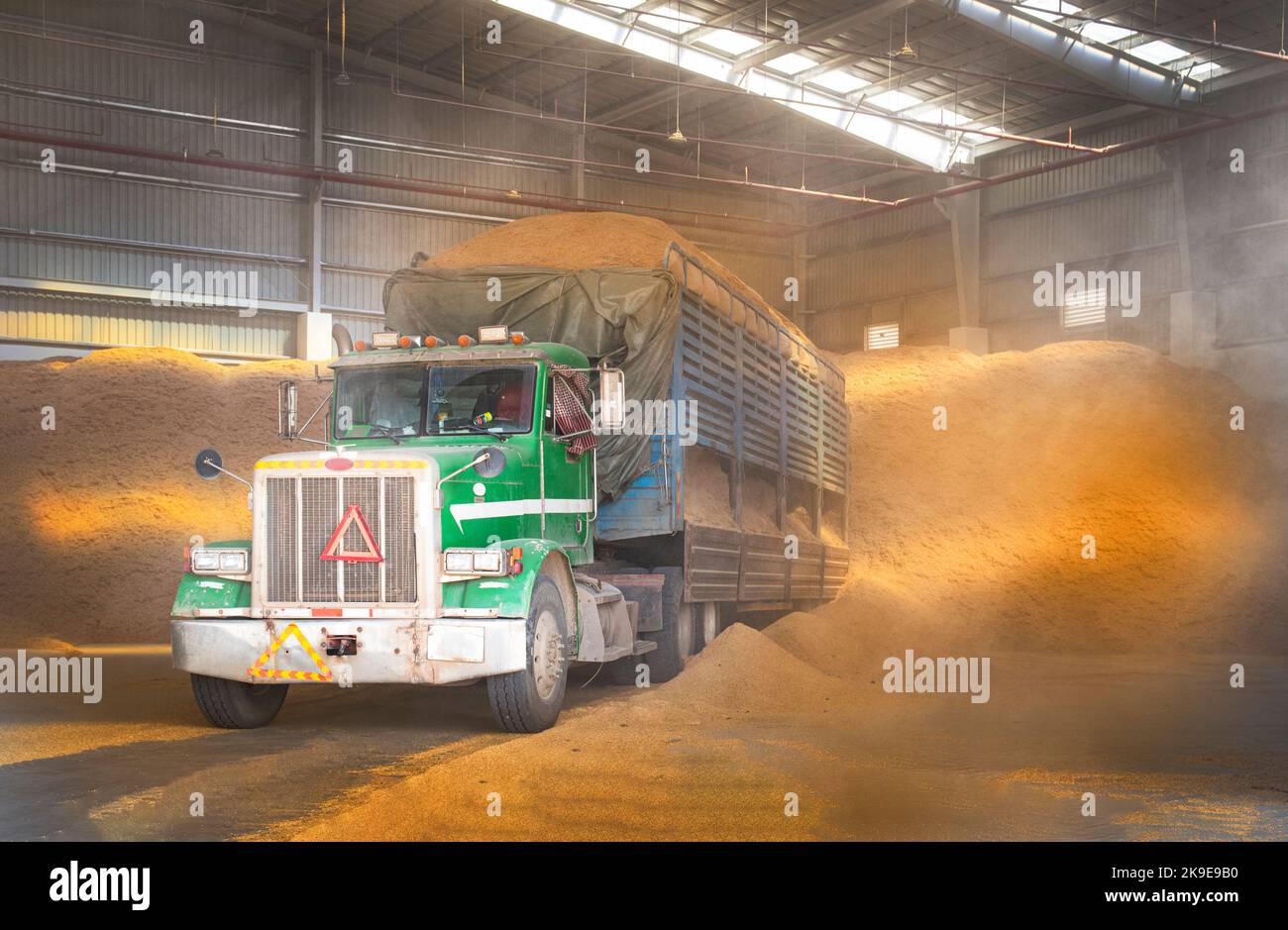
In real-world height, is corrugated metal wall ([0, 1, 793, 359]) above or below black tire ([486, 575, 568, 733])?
above

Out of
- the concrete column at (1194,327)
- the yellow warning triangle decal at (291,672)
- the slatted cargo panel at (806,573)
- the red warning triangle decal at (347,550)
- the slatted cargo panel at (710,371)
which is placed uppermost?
the concrete column at (1194,327)

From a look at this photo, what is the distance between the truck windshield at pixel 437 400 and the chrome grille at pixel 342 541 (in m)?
1.24

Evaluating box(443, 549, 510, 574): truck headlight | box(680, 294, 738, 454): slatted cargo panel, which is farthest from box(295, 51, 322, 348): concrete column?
box(443, 549, 510, 574): truck headlight

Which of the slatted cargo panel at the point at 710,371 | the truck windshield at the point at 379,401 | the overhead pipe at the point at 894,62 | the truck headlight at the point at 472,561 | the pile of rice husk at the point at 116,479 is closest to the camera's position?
the truck headlight at the point at 472,561

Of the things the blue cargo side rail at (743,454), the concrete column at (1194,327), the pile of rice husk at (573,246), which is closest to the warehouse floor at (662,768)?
the blue cargo side rail at (743,454)

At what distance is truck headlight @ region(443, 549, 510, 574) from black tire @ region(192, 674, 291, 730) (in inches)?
72.6

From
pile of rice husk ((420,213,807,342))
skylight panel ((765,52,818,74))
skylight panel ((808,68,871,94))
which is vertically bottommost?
pile of rice husk ((420,213,807,342))

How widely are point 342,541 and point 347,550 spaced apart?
7 cm

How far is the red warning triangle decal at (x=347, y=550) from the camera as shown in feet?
28.2

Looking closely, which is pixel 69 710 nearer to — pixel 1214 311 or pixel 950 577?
pixel 950 577

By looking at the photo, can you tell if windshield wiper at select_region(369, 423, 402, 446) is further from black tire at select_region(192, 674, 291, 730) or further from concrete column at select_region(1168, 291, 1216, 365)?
concrete column at select_region(1168, 291, 1216, 365)

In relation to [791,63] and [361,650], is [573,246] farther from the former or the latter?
[791,63]

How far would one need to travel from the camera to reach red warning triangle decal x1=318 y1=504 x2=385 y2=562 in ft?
28.2

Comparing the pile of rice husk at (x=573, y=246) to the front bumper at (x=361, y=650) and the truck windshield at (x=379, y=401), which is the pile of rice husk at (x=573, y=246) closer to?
the truck windshield at (x=379, y=401)
